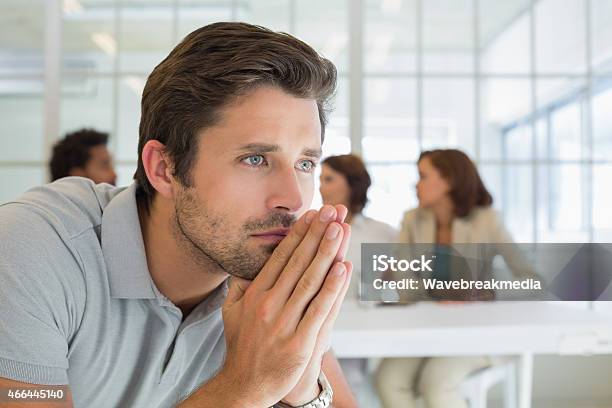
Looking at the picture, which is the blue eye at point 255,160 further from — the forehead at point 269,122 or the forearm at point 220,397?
the forearm at point 220,397

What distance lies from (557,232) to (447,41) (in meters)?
0.85

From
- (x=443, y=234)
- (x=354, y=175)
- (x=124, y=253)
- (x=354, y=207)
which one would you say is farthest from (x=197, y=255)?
(x=354, y=175)

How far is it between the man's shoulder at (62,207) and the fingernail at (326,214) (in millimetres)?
193

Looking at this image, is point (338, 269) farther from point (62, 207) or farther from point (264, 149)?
point (62, 207)

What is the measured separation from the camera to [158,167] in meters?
0.49

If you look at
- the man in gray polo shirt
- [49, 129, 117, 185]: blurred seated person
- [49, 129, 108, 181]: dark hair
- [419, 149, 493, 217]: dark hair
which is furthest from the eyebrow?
[49, 129, 108, 181]: dark hair

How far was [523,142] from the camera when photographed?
936 mm

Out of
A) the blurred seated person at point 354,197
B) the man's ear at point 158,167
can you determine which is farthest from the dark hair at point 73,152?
the man's ear at point 158,167

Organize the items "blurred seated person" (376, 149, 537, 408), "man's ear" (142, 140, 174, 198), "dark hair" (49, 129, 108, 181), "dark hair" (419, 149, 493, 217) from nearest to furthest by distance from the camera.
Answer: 1. "man's ear" (142, 140, 174, 198)
2. "blurred seated person" (376, 149, 537, 408)
3. "dark hair" (419, 149, 493, 217)
4. "dark hair" (49, 129, 108, 181)

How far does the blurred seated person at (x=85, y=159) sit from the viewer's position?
0.92 meters

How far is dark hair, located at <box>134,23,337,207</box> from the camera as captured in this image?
44cm

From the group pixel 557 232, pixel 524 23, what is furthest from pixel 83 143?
pixel 524 23

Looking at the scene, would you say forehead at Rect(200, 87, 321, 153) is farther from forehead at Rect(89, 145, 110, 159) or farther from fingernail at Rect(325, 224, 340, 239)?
forehead at Rect(89, 145, 110, 159)

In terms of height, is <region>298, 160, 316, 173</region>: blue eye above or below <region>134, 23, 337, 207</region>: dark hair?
below
